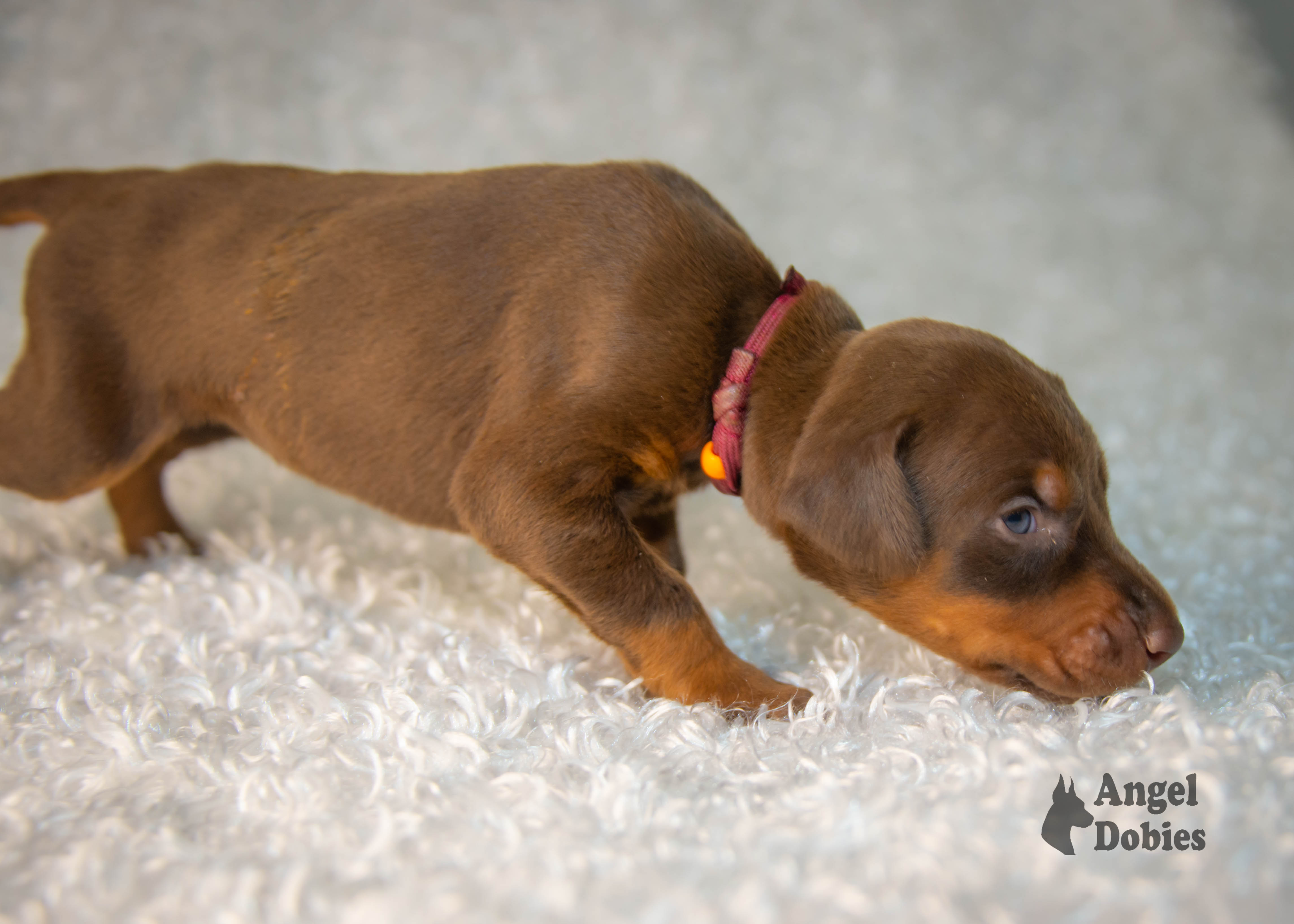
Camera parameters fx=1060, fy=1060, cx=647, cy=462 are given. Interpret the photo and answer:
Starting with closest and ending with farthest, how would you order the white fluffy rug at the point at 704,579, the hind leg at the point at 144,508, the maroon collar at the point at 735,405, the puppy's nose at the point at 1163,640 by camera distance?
the white fluffy rug at the point at 704,579, the puppy's nose at the point at 1163,640, the maroon collar at the point at 735,405, the hind leg at the point at 144,508

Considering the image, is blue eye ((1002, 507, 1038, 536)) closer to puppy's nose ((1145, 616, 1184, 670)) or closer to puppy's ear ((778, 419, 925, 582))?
puppy's ear ((778, 419, 925, 582))

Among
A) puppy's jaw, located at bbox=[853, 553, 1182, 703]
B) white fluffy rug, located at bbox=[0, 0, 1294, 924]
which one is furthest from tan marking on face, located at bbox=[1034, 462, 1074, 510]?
white fluffy rug, located at bbox=[0, 0, 1294, 924]

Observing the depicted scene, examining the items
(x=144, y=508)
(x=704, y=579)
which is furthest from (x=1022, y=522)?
(x=144, y=508)

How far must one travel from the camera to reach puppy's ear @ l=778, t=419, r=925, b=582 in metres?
2.04

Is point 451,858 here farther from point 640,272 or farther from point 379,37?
point 379,37

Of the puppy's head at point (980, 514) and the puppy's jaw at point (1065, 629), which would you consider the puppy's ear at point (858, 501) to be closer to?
the puppy's head at point (980, 514)

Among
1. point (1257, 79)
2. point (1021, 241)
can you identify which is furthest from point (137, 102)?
point (1257, 79)

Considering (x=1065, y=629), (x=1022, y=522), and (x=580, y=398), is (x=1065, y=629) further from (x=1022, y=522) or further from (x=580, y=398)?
(x=580, y=398)

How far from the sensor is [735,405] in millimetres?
2410

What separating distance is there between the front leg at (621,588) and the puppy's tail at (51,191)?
1659 mm

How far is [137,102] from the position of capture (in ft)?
15.7

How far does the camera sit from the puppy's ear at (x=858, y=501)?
2045mm

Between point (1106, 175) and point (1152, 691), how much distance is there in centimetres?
392

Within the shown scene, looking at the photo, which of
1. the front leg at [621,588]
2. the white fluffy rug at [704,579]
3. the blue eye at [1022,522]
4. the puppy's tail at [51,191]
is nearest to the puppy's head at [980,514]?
the blue eye at [1022,522]
